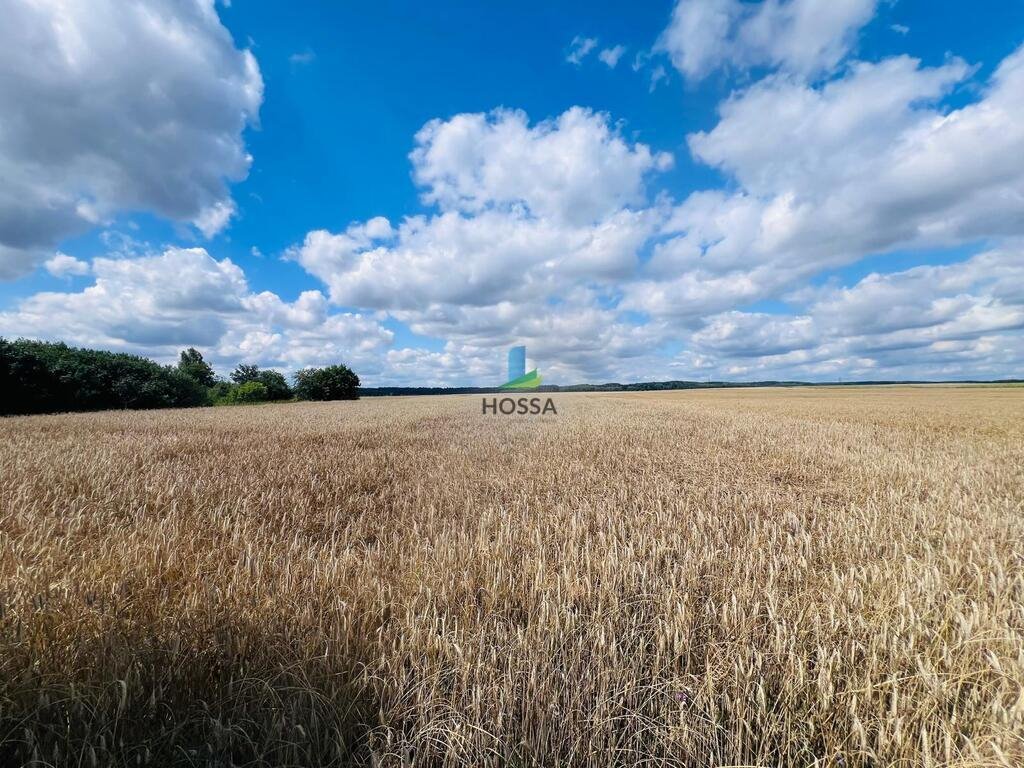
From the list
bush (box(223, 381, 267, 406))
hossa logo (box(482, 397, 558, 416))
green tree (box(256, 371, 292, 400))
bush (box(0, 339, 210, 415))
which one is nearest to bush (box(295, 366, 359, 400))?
green tree (box(256, 371, 292, 400))

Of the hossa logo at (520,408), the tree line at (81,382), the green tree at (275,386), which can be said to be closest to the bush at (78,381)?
the tree line at (81,382)

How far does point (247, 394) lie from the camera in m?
66.2

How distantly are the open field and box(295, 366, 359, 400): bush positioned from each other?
7877 cm

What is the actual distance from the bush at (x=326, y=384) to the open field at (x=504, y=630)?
78773mm

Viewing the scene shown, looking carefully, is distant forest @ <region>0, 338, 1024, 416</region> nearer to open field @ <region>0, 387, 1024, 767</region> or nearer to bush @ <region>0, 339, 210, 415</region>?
bush @ <region>0, 339, 210, 415</region>

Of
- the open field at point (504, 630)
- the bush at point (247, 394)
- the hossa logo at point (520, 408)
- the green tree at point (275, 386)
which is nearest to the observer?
the open field at point (504, 630)

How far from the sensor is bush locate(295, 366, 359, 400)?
7781 cm

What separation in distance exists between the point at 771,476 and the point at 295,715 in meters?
7.60

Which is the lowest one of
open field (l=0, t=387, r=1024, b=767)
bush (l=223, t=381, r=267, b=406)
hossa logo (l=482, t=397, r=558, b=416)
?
open field (l=0, t=387, r=1024, b=767)

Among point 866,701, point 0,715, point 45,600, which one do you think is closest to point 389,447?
point 45,600

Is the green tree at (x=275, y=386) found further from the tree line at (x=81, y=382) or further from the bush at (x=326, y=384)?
the tree line at (x=81, y=382)

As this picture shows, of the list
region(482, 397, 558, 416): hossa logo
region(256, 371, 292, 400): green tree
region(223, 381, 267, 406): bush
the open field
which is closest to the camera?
the open field

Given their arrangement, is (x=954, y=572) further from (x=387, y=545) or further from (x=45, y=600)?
(x=45, y=600)

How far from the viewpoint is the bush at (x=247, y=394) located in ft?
214
